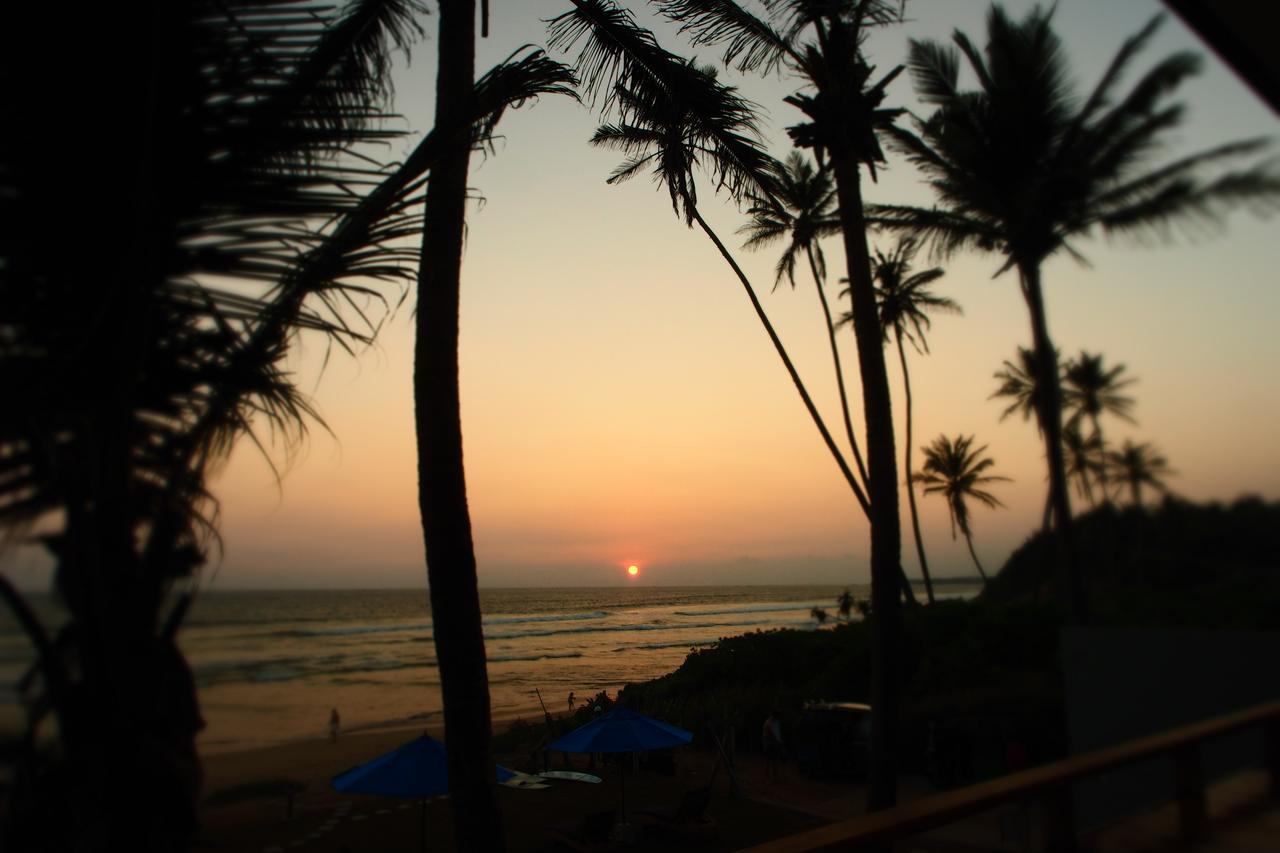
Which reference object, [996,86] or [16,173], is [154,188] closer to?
[16,173]

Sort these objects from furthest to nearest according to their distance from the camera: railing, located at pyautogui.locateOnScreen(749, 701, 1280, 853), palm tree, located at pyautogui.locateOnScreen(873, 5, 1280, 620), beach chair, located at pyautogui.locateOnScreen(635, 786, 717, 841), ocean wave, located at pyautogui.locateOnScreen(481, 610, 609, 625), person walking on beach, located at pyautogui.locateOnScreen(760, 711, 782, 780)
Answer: ocean wave, located at pyautogui.locateOnScreen(481, 610, 609, 625), person walking on beach, located at pyautogui.locateOnScreen(760, 711, 782, 780), beach chair, located at pyautogui.locateOnScreen(635, 786, 717, 841), palm tree, located at pyautogui.locateOnScreen(873, 5, 1280, 620), railing, located at pyautogui.locateOnScreen(749, 701, 1280, 853)

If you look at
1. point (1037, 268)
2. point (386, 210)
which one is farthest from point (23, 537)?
point (1037, 268)

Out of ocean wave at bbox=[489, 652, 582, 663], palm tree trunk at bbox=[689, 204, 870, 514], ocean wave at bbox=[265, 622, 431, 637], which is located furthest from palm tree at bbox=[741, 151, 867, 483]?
ocean wave at bbox=[265, 622, 431, 637]

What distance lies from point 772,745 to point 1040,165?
8.79 m

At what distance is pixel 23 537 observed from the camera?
1431 millimetres

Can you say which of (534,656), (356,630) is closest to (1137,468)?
(534,656)

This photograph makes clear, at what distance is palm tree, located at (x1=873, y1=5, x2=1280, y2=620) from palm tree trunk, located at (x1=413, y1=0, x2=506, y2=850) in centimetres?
333

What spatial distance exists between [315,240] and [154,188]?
0.32 metres

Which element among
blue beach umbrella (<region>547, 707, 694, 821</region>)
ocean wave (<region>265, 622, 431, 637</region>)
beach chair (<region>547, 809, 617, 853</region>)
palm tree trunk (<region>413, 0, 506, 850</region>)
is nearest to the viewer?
palm tree trunk (<region>413, 0, 506, 850</region>)

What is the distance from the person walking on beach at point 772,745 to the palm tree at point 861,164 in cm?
455

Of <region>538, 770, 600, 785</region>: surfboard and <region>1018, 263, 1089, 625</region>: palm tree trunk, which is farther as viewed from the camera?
<region>538, 770, 600, 785</region>: surfboard

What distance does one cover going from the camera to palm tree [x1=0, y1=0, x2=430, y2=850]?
56.2 inches

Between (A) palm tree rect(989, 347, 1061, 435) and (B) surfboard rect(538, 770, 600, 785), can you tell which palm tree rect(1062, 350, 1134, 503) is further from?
(B) surfboard rect(538, 770, 600, 785)

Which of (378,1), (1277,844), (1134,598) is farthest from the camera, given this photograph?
(1134,598)
